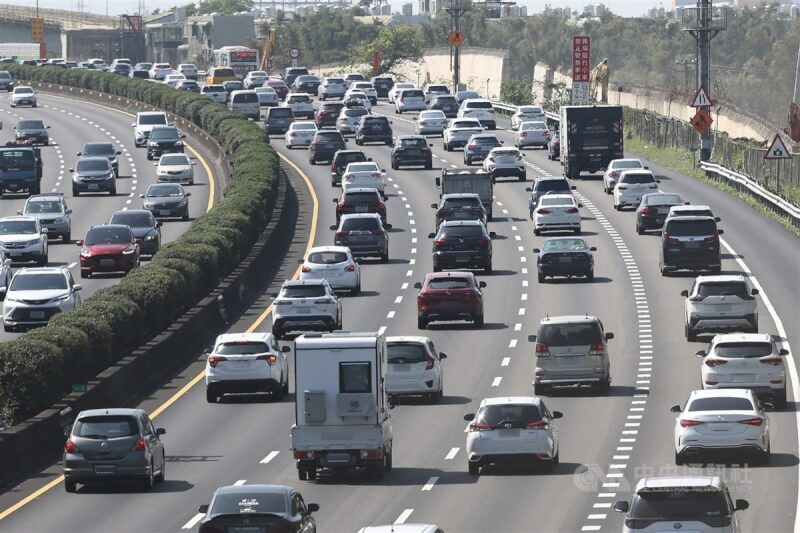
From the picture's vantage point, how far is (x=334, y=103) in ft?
384

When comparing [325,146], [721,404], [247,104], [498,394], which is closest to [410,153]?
[325,146]

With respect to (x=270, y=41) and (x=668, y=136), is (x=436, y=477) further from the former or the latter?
(x=270, y=41)

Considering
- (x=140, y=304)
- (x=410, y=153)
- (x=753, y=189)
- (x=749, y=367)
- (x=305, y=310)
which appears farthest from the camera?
(x=410, y=153)

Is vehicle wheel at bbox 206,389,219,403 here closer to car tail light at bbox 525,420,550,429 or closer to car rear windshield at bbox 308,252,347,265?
car tail light at bbox 525,420,550,429

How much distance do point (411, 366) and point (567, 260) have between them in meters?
19.1

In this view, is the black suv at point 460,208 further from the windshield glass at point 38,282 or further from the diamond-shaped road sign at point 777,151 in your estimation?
the windshield glass at point 38,282

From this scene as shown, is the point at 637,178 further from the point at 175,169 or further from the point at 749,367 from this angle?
the point at 749,367

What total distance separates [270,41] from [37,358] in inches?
6338

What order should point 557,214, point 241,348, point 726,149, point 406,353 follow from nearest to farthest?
point 406,353
point 241,348
point 557,214
point 726,149

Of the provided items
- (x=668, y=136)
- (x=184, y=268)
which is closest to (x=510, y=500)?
(x=184, y=268)

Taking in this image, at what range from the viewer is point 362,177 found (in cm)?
8150

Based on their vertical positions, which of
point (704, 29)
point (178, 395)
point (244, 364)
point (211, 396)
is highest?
point (704, 29)

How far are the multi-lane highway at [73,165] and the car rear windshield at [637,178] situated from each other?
16.7m

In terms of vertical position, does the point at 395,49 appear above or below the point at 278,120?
above
